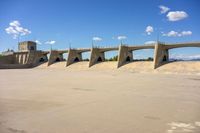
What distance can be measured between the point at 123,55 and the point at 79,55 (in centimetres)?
1947

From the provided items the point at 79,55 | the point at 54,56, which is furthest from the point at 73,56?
the point at 54,56

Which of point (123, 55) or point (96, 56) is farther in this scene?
point (96, 56)

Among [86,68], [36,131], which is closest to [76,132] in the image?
[36,131]

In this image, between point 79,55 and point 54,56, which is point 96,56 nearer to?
point 79,55

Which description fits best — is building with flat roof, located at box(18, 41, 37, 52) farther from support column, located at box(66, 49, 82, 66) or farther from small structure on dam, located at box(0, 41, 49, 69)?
support column, located at box(66, 49, 82, 66)

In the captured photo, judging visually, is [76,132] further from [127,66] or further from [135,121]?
[127,66]

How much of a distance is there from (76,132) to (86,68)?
2154 inches

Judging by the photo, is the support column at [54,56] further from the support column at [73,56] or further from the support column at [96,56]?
the support column at [96,56]

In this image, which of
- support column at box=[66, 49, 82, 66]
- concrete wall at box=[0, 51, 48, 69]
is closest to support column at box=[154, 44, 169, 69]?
support column at box=[66, 49, 82, 66]

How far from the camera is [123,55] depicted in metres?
59.8

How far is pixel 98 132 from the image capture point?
6.88 m

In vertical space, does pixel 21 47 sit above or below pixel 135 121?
above

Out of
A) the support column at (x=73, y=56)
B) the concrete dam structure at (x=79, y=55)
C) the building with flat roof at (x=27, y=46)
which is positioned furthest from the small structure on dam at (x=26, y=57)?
the support column at (x=73, y=56)

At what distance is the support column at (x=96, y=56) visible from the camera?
64.3 meters
